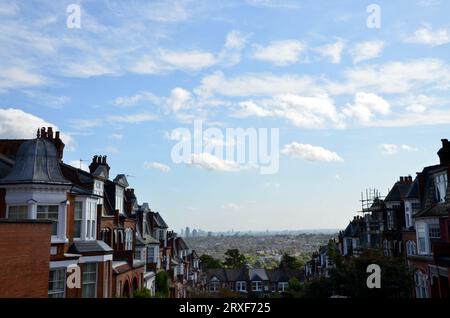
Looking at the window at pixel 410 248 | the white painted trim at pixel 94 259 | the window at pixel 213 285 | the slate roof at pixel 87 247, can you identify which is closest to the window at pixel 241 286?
the window at pixel 213 285

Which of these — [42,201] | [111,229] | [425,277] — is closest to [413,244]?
[425,277]

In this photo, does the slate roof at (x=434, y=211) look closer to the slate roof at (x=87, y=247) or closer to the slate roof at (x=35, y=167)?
the slate roof at (x=87, y=247)

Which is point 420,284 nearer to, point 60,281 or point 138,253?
point 138,253

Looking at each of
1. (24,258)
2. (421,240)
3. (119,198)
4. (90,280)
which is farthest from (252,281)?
(24,258)

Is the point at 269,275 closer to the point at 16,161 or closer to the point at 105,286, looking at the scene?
the point at 105,286

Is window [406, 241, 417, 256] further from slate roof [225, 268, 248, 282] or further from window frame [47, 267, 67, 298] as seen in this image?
slate roof [225, 268, 248, 282]
